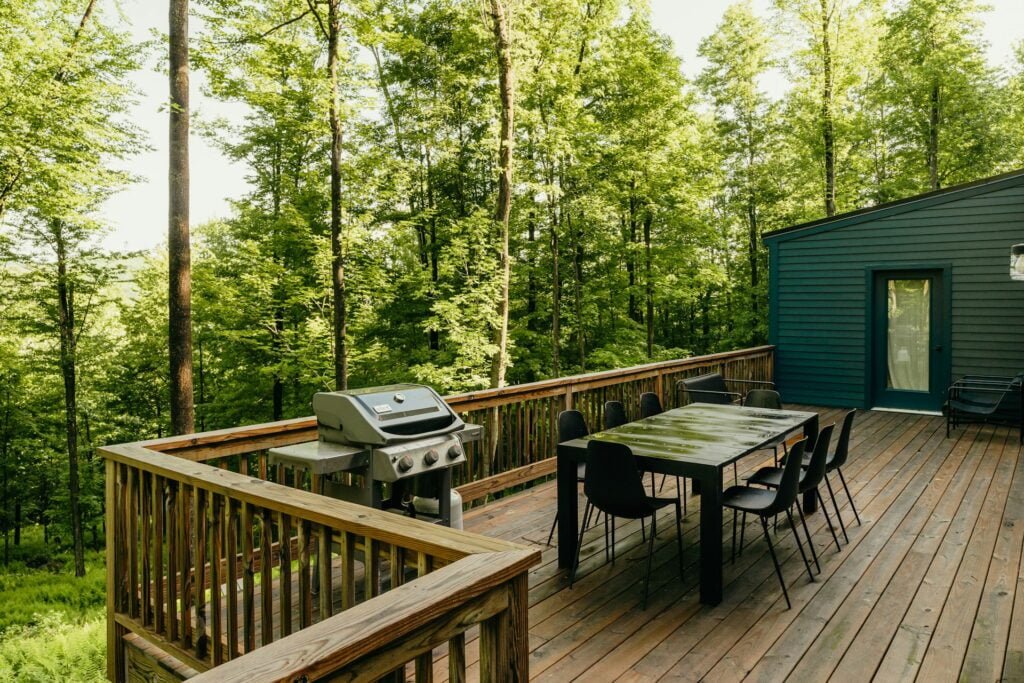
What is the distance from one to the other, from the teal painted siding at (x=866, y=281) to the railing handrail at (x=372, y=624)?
348 inches

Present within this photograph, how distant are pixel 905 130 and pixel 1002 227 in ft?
31.8

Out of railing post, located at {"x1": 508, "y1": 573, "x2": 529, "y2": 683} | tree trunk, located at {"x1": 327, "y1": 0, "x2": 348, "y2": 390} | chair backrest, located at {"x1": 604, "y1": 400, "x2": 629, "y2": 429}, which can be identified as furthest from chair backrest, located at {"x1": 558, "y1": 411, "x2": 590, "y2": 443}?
tree trunk, located at {"x1": 327, "y1": 0, "x2": 348, "y2": 390}

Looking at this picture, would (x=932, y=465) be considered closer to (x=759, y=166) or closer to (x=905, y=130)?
(x=759, y=166)

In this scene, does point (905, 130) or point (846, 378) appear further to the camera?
point (905, 130)

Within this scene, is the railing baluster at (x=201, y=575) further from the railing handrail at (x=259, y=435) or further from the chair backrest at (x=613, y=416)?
the chair backrest at (x=613, y=416)

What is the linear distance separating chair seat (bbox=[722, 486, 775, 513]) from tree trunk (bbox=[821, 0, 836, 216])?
Answer: 13779 millimetres

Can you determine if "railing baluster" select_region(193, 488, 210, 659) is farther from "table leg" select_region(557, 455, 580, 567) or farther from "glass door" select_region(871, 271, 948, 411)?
"glass door" select_region(871, 271, 948, 411)

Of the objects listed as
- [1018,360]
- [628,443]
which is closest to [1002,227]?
[1018,360]

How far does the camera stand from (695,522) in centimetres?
432

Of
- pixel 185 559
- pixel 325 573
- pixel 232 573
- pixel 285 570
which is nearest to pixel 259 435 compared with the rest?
pixel 185 559

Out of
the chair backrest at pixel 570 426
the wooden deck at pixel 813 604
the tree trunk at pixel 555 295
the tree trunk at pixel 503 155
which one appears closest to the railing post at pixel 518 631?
the wooden deck at pixel 813 604

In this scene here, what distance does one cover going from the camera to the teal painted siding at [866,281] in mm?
7746

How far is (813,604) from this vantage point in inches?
121

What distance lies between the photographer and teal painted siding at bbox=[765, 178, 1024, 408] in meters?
7.75
